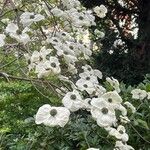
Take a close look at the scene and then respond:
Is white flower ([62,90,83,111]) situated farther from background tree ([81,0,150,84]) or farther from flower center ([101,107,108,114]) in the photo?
background tree ([81,0,150,84])

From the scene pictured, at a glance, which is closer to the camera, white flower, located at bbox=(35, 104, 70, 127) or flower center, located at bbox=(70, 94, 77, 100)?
white flower, located at bbox=(35, 104, 70, 127)

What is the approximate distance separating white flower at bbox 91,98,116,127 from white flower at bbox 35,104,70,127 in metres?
0.15

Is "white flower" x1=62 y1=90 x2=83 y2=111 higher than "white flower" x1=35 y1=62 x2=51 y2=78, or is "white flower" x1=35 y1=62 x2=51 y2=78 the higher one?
"white flower" x1=35 y1=62 x2=51 y2=78

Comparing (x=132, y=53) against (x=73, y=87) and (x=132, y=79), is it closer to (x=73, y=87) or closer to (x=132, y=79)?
(x=132, y=79)

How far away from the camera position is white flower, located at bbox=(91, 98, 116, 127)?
252 centimetres

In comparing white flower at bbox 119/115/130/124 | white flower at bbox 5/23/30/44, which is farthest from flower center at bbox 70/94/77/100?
white flower at bbox 5/23/30/44

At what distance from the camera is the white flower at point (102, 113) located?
8.25 feet

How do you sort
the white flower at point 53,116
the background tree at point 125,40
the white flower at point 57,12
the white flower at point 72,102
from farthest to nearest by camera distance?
the background tree at point 125,40, the white flower at point 57,12, the white flower at point 72,102, the white flower at point 53,116

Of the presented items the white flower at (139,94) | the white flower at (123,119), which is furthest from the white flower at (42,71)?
the white flower at (139,94)

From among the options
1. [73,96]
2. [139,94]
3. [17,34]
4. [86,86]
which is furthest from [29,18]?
[139,94]

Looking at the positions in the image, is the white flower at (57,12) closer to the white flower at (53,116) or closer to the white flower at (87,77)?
the white flower at (87,77)

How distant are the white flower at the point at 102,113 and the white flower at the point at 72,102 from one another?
0.09 metres

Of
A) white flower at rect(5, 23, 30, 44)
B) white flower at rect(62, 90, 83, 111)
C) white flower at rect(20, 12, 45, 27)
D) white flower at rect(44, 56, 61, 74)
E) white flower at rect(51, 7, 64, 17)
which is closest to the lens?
white flower at rect(62, 90, 83, 111)

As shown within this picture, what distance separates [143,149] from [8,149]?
81cm
